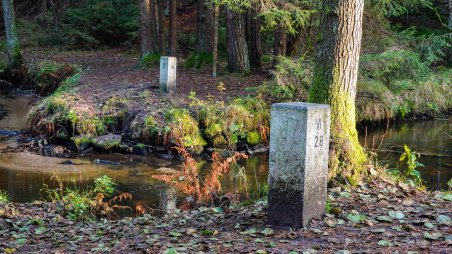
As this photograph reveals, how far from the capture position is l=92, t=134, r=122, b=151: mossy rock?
12305 millimetres

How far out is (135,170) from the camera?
36.2ft

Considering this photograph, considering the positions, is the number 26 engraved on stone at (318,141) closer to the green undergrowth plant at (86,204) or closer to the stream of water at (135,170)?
the stream of water at (135,170)

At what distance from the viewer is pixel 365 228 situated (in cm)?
522

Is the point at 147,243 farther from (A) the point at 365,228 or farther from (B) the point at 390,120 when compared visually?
(B) the point at 390,120

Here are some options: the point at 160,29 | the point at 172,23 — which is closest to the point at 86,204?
the point at 172,23

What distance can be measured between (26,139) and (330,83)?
29.1 ft

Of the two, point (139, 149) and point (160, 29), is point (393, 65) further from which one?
point (160, 29)

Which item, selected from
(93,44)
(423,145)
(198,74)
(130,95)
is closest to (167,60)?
(130,95)

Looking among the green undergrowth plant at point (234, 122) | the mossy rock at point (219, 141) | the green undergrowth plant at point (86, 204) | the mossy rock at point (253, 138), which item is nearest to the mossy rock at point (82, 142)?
the green undergrowth plant at point (234, 122)

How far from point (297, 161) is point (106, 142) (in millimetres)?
7918

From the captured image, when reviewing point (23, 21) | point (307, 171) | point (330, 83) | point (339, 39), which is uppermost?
point (23, 21)

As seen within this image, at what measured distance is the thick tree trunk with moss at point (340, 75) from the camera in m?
6.84

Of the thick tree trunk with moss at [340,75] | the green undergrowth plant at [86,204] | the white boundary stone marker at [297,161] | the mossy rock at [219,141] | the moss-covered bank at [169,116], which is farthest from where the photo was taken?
the mossy rock at [219,141]

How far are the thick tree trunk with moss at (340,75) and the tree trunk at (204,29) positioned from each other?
13189 millimetres
